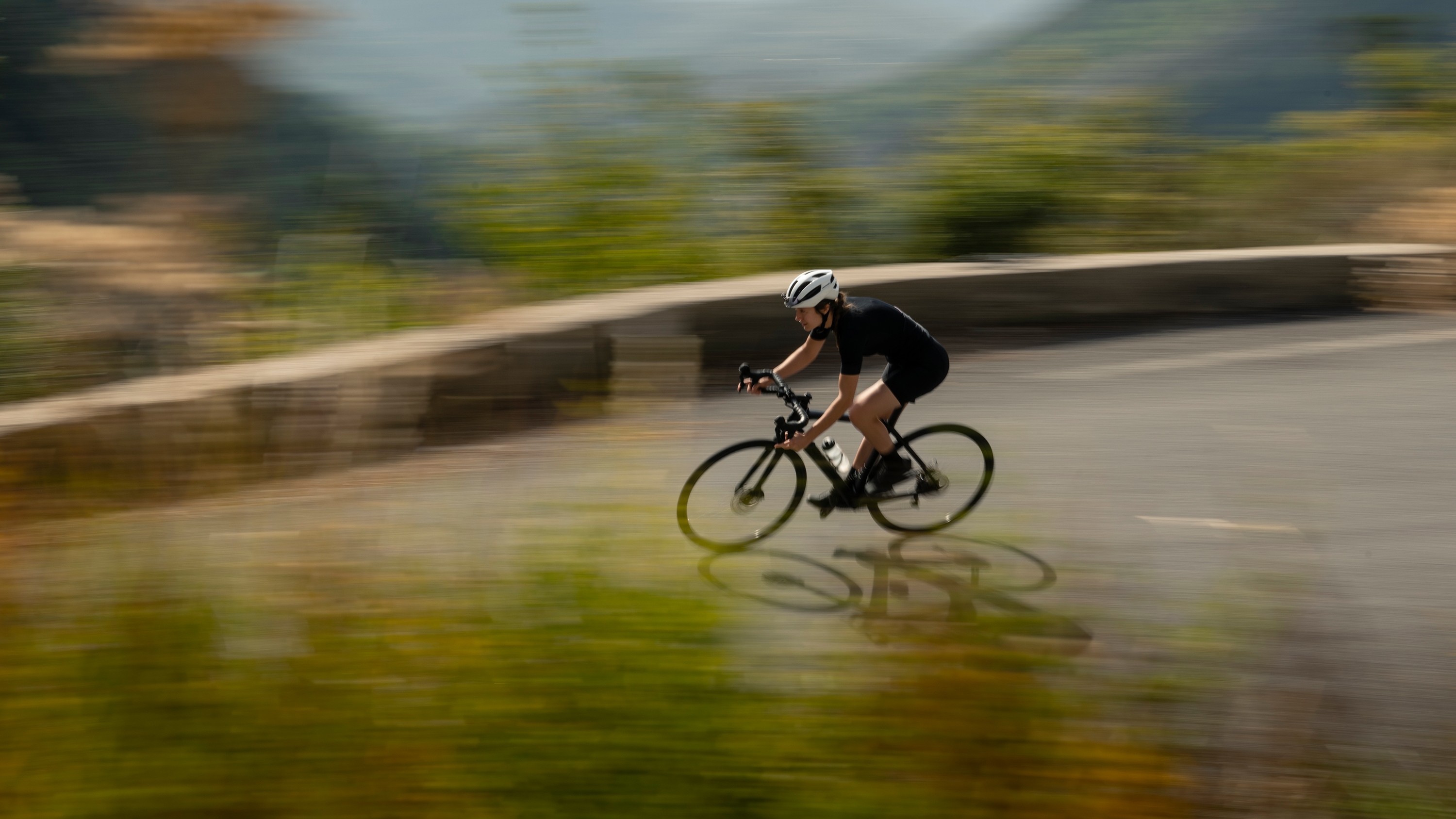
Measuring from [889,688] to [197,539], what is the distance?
93.6 inches

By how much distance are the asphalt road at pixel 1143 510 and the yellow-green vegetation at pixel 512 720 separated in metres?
0.18

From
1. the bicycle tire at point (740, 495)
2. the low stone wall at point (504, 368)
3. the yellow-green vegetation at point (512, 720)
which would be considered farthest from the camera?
the bicycle tire at point (740, 495)

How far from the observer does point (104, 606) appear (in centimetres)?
371

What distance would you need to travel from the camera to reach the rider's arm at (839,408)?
230 inches

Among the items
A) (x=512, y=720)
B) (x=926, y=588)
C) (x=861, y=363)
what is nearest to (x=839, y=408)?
(x=861, y=363)

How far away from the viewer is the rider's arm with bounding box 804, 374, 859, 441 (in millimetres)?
5836

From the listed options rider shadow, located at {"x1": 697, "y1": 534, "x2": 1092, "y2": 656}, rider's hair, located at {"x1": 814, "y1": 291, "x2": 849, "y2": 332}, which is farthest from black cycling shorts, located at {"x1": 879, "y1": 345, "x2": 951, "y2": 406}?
rider shadow, located at {"x1": 697, "y1": 534, "x2": 1092, "y2": 656}

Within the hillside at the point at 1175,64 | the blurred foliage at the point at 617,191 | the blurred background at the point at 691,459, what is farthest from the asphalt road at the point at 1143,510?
the hillside at the point at 1175,64

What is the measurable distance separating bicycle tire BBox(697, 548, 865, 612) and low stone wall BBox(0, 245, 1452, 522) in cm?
94

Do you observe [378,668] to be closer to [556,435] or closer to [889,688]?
[889,688]

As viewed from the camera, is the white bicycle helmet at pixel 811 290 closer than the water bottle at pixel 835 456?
Yes

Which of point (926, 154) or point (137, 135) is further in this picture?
point (926, 154)

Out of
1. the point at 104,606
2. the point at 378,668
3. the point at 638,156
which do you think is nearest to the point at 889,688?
the point at 378,668

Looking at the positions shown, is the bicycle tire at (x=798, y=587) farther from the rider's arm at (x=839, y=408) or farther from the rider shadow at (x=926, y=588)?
the rider's arm at (x=839, y=408)
